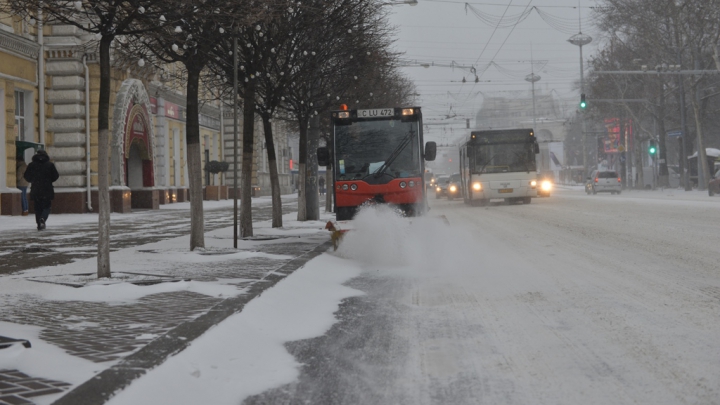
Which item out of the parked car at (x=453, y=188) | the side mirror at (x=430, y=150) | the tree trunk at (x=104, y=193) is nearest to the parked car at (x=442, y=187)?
the parked car at (x=453, y=188)

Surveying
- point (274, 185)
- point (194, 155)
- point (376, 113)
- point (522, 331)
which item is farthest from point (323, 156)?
point (522, 331)

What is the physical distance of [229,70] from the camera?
59.8 feet

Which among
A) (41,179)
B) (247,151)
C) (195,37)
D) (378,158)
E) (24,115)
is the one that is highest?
(24,115)

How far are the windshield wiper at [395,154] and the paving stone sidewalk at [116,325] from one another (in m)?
5.83

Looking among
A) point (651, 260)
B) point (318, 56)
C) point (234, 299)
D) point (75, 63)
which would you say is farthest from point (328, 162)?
point (75, 63)

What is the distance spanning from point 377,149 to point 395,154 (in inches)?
14.6

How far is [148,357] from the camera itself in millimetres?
5375

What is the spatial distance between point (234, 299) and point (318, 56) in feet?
44.1

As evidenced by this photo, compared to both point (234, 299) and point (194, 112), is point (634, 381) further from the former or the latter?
point (194, 112)

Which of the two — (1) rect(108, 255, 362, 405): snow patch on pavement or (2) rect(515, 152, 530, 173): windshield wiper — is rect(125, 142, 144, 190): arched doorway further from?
(1) rect(108, 255, 362, 405): snow patch on pavement

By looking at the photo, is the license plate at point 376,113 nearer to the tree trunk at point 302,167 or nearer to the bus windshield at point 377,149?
the bus windshield at point 377,149

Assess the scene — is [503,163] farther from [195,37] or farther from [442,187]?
[442,187]

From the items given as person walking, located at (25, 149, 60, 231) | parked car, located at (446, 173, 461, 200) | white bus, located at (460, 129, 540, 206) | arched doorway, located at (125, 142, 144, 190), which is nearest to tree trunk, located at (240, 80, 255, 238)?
person walking, located at (25, 149, 60, 231)

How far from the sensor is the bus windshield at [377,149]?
1634 centimetres
